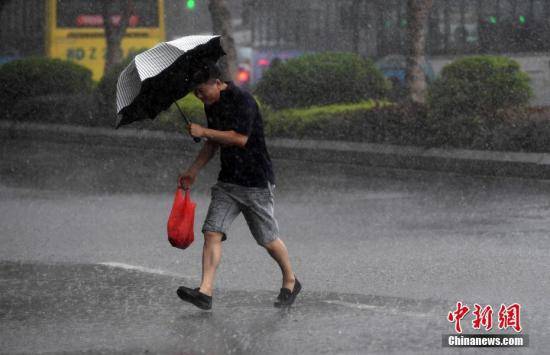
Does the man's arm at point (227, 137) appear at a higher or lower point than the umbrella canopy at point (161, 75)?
lower

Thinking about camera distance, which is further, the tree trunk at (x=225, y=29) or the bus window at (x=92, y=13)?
the bus window at (x=92, y=13)

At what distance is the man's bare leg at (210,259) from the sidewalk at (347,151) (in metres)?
8.27

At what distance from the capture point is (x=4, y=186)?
1659 cm

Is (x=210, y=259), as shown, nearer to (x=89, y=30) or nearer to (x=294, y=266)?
(x=294, y=266)

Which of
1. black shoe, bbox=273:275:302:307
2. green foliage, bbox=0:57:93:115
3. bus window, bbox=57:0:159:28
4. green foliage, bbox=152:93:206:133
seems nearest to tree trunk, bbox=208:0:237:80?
green foliage, bbox=152:93:206:133

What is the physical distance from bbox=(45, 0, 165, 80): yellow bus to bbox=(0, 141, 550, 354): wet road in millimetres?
18706

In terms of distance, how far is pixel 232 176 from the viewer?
8656 mm

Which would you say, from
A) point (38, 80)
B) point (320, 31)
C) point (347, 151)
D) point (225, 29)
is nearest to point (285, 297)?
point (347, 151)

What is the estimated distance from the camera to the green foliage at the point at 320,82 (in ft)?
A: 74.0

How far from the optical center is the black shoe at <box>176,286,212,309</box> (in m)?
8.41

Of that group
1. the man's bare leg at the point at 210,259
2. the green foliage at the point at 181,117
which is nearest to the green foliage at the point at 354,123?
the green foliage at the point at 181,117

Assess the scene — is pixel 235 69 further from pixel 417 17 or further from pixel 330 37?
pixel 330 37

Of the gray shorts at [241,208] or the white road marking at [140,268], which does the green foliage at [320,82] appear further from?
the gray shorts at [241,208]

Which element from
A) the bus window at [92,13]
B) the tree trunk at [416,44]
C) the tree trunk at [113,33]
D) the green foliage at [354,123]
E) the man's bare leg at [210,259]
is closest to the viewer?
the man's bare leg at [210,259]
